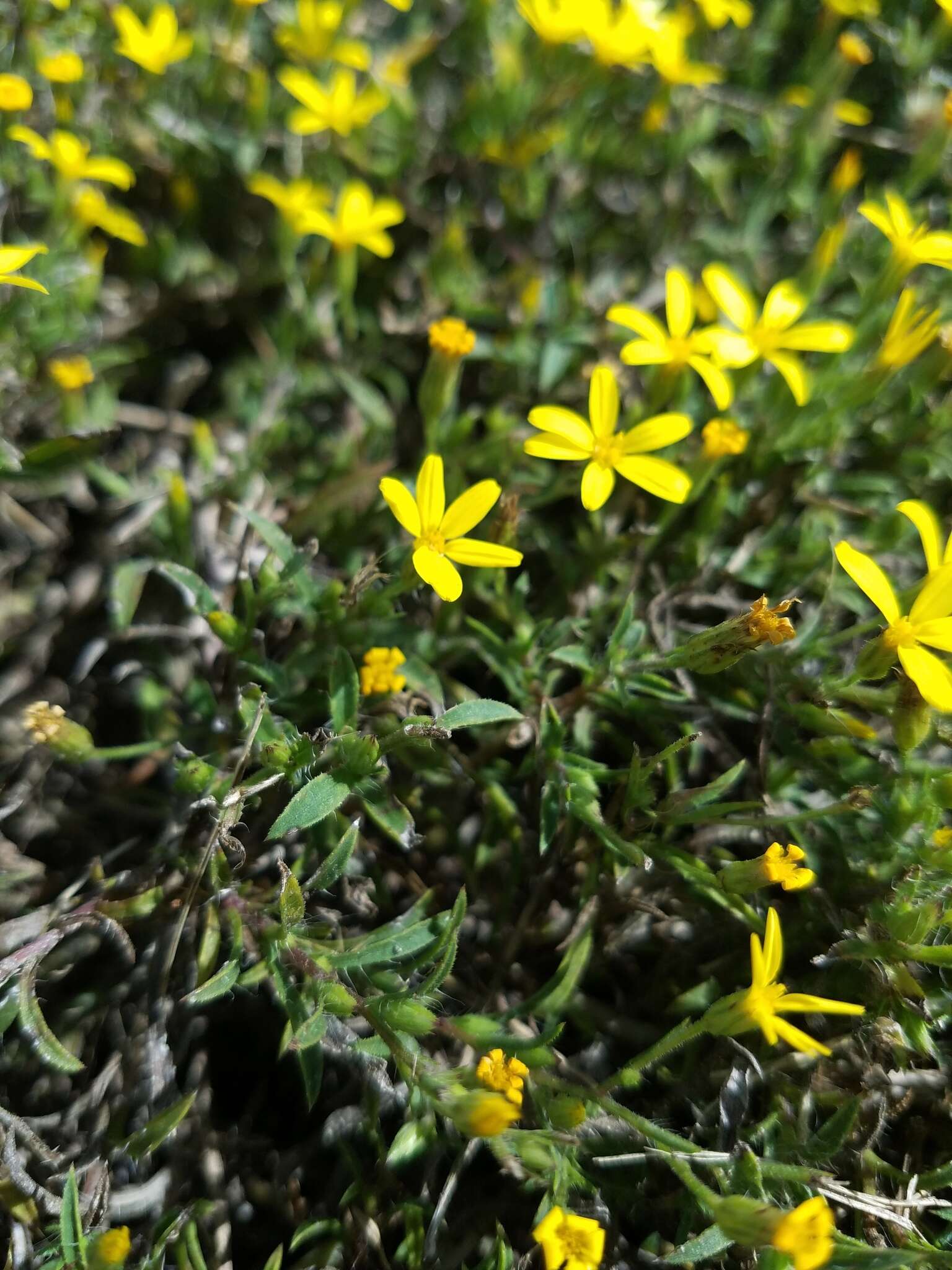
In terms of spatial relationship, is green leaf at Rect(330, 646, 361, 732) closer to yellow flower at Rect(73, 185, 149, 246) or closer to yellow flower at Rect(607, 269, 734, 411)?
yellow flower at Rect(607, 269, 734, 411)

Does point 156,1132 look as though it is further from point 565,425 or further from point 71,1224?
point 565,425

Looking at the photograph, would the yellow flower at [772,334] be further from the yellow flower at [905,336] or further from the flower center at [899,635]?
the flower center at [899,635]

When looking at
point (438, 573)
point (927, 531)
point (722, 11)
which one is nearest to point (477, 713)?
point (438, 573)

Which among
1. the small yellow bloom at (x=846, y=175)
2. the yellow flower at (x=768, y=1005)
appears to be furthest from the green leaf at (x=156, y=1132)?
the small yellow bloom at (x=846, y=175)

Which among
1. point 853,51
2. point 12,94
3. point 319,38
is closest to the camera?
point 12,94

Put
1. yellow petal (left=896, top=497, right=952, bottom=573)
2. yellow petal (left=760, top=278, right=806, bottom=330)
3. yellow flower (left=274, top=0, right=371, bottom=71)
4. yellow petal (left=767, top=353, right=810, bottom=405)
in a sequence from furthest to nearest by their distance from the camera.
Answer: yellow flower (left=274, top=0, right=371, bottom=71) → yellow petal (left=760, top=278, right=806, bottom=330) → yellow petal (left=767, top=353, right=810, bottom=405) → yellow petal (left=896, top=497, right=952, bottom=573)

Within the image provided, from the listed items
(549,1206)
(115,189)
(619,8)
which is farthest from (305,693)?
(619,8)

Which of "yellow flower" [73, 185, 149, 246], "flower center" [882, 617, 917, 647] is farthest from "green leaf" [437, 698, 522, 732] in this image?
"yellow flower" [73, 185, 149, 246]
